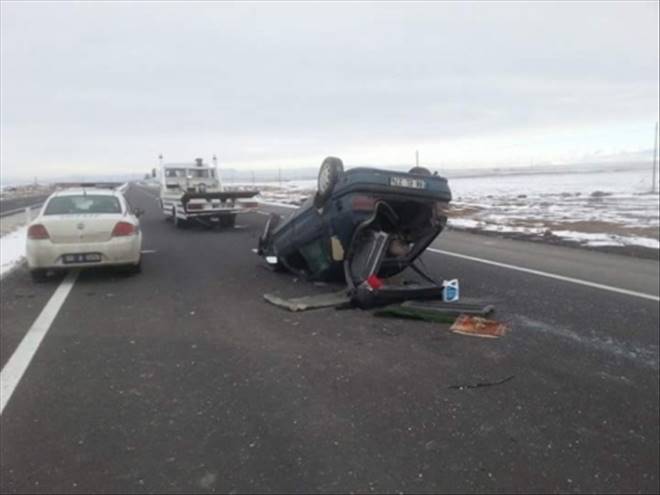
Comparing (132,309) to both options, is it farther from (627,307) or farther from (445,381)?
(627,307)

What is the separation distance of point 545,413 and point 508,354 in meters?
1.29

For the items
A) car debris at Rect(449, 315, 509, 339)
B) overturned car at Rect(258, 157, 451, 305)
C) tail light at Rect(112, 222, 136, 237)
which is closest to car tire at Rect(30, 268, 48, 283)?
tail light at Rect(112, 222, 136, 237)

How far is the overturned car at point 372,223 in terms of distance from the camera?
22.8ft

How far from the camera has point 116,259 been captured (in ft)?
30.9

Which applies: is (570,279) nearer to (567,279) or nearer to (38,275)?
(567,279)

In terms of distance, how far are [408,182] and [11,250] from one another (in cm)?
1080

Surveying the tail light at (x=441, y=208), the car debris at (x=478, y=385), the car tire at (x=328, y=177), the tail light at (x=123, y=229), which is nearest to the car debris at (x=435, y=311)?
the tail light at (x=441, y=208)

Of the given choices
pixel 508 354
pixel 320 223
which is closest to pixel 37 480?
pixel 508 354

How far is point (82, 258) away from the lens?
9.14m

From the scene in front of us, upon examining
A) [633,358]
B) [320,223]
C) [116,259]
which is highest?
[320,223]

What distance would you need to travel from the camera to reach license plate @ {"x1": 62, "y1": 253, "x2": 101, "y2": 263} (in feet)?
29.8

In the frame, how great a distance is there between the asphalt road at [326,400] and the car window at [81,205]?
7.81 feet

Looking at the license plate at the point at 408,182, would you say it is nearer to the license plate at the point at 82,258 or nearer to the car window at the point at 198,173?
the license plate at the point at 82,258

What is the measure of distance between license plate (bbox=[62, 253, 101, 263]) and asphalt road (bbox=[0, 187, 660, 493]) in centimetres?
130
